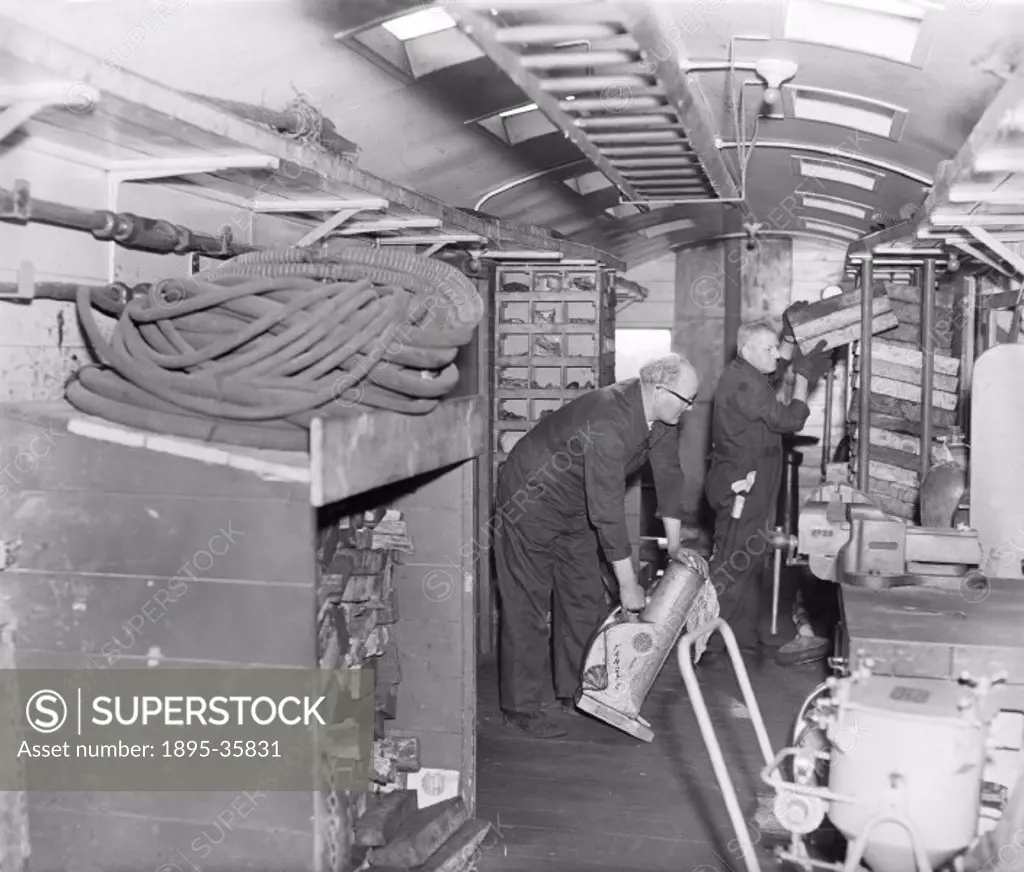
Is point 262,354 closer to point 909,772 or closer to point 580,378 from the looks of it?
point 909,772

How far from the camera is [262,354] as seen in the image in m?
2.97

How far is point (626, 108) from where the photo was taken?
141 inches

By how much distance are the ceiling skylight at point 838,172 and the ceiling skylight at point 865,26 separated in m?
2.46

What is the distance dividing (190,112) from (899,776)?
245 cm

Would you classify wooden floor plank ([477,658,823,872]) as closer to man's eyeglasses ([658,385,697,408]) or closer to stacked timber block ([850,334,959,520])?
stacked timber block ([850,334,959,520])

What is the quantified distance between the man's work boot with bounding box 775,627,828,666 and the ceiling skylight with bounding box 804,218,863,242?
15.2ft

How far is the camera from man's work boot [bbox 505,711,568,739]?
5.30 meters

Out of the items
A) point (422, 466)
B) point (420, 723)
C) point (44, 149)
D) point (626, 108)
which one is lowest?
point (420, 723)

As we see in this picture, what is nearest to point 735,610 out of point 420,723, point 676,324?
point 420,723

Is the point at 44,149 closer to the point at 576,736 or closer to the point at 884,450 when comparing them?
the point at 576,736

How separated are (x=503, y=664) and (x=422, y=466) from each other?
7.23 feet

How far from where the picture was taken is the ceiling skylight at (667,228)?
401 inches

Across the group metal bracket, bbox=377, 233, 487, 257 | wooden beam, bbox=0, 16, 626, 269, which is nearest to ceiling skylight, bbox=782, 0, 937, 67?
wooden beam, bbox=0, 16, 626, 269

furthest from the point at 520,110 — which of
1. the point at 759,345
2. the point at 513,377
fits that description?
the point at 513,377
